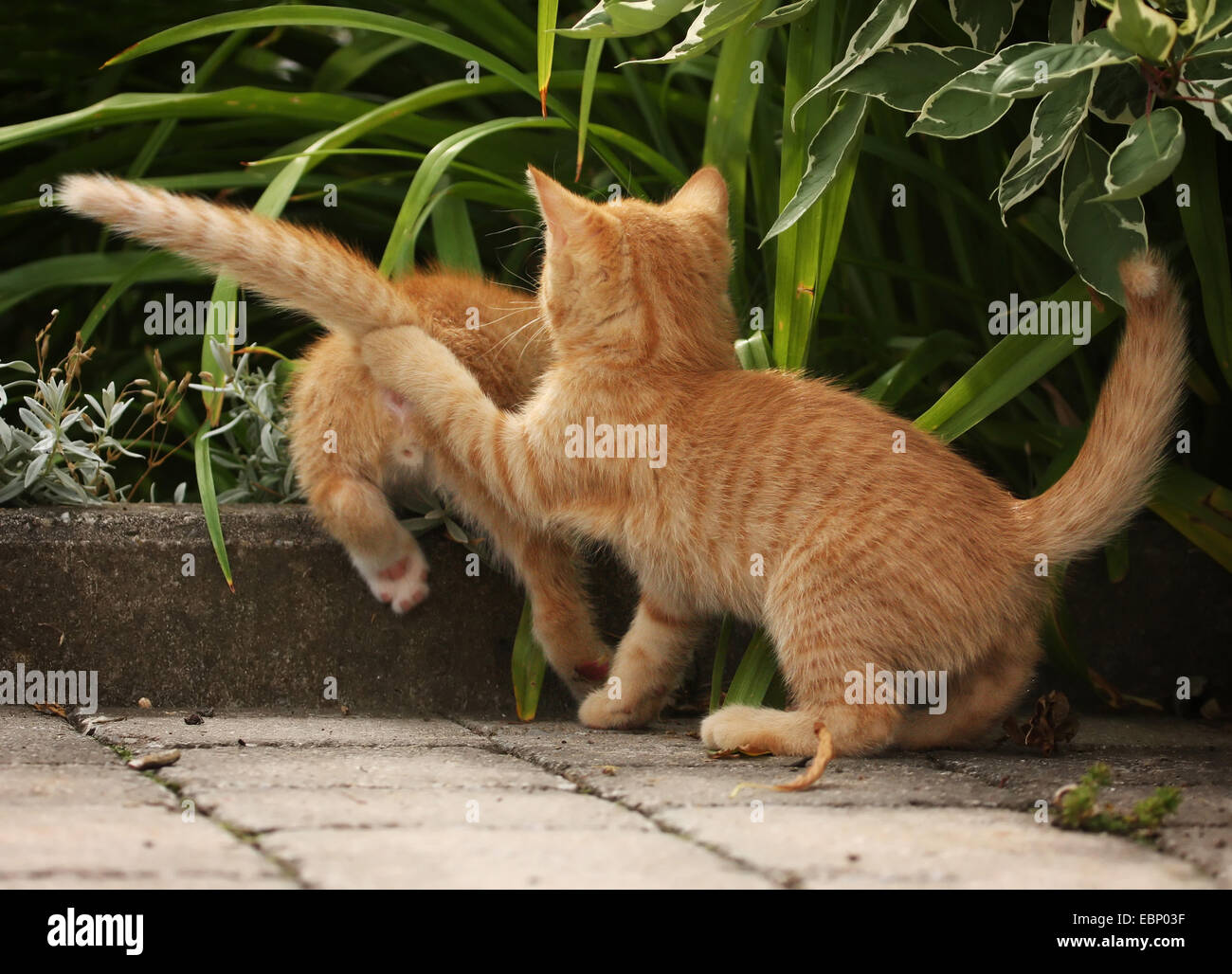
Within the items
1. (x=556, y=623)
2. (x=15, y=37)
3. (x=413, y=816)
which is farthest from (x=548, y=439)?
(x=15, y=37)

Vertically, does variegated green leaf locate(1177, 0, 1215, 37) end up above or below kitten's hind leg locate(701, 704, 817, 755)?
above

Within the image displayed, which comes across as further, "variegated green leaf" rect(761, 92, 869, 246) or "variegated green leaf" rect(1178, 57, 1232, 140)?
"variegated green leaf" rect(761, 92, 869, 246)

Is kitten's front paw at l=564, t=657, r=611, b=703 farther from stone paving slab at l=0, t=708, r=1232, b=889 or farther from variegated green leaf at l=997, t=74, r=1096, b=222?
variegated green leaf at l=997, t=74, r=1096, b=222

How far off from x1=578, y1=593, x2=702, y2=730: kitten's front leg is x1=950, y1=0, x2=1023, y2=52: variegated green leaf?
1.04 meters

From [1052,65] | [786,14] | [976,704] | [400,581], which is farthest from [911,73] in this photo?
[400,581]

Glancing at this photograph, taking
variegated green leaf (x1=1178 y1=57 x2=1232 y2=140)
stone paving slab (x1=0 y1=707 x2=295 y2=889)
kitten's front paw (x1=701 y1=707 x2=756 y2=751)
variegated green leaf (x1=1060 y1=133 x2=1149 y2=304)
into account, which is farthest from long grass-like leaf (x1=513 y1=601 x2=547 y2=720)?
variegated green leaf (x1=1178 y1=57 x2=1232 y2=140)

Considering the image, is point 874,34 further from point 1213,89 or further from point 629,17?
point 1213,89

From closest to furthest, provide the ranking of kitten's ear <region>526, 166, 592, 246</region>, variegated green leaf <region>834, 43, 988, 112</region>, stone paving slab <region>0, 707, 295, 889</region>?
stone paving slab <region>0, 707, 295, 889</region>
variegated green leaf <region>834, 43, 988, 112</region>
kitten's ear <region>526, 166, 592, 246</region>

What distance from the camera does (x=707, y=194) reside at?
2213 mm

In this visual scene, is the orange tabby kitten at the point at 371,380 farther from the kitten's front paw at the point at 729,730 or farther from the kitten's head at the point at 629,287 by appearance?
the kitten's front paw at the point at 729,730

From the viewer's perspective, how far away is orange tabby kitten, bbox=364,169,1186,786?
182cm

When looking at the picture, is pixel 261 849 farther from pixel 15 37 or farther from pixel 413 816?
pixel 15 37

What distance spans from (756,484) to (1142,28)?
81 cm

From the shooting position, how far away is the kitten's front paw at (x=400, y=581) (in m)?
2.20
